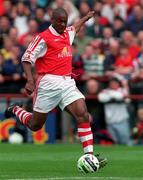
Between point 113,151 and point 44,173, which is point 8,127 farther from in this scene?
point 44,173

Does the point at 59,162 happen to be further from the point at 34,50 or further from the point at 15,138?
the point at 15,138

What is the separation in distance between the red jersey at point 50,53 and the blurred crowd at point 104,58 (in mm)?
6625

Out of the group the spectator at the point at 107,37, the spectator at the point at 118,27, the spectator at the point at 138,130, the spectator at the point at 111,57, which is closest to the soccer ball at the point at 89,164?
the spectator at the point at 138,130

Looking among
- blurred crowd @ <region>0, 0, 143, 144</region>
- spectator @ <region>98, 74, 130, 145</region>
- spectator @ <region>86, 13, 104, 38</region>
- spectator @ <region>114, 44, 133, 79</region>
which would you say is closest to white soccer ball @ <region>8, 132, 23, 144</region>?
blurred crowd @ <region>0, 0, 143, 144</region>

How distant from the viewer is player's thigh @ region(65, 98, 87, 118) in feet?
38.4

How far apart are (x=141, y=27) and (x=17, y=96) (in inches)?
157

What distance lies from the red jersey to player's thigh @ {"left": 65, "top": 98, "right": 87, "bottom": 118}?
48 centimetres

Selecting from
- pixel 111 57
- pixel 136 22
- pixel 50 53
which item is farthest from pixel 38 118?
pixel 136 22

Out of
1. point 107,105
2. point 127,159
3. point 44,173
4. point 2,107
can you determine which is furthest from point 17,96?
point 44,173

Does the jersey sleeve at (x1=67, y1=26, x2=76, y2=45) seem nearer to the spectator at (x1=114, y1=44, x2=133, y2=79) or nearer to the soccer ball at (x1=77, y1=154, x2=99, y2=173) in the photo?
the soccer ball at (x1=77, y1=154, x2=99, y2=173)

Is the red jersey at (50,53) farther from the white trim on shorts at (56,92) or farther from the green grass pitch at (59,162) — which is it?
the green grass pitch at (59,162)

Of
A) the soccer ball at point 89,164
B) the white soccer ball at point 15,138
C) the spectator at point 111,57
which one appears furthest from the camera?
the spectator at point 111,57

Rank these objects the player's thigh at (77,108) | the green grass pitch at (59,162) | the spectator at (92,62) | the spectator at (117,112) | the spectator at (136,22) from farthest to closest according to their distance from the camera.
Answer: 1. the spectator at (136,22)
2. the spectator at (92,62)
3. the spectator at (117,112)
4. the player's thigh at (77,108)
5. the green grass pitch at (59,162)

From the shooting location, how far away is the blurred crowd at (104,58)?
19.3 m
